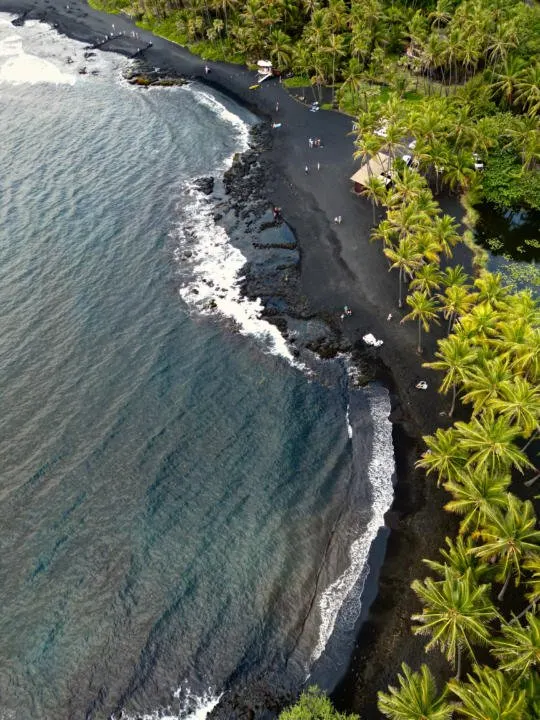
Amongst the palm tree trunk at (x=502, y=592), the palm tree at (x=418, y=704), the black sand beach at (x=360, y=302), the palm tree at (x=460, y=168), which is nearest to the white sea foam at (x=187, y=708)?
the black sand beach at (x=360, y=302)

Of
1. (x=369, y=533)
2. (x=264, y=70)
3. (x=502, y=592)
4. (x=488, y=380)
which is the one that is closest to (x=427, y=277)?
(x=488, y=380)

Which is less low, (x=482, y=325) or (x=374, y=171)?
(x=374, y=171)

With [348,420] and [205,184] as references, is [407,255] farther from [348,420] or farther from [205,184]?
[205,184]

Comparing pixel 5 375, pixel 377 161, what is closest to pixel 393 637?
pixel 5 375

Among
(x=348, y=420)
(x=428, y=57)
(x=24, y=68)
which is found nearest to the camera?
(x=348, y=420)

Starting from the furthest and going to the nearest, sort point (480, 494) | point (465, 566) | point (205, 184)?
1. point (205, 184)
2. point (480, 494)
3. point (465, 566)

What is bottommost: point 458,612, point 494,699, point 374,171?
point 494,699

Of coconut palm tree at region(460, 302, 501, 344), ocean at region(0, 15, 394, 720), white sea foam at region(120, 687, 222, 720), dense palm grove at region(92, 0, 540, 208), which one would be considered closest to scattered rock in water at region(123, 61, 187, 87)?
dense palm grove at region(92, 0, 540, 208)
